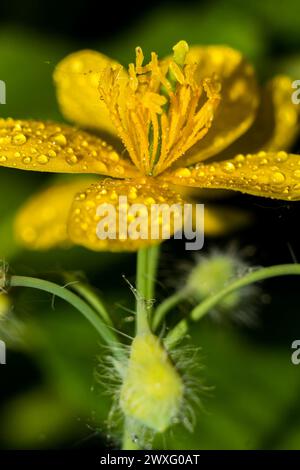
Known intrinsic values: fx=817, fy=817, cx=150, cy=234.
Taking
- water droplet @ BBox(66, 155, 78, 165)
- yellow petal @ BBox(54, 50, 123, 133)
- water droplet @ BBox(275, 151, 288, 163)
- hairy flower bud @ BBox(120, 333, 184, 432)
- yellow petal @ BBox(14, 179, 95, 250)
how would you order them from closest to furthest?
hairy flower bud @ BBox(120, 333, 184, 432), water droplet @ BBox(66, 155, 78, 165), water droplet @ BBox(275, 151, 288, 163), yellow petal @ BBox(54, 50, 123, 133), yellow petal @ BBox(14, 179, 95, 250)

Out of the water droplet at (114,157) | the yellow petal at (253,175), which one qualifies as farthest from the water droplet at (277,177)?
the water droplet at (114,157)

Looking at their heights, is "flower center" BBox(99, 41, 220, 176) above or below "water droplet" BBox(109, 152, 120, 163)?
above

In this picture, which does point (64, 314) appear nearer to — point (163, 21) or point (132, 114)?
point (132, 114)

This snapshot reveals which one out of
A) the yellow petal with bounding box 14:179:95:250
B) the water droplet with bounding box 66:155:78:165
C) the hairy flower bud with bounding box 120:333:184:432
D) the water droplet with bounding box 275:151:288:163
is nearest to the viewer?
the hairy flower bud with bounding box 120:333:184:432

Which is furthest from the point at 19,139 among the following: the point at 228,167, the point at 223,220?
the point at 223,220

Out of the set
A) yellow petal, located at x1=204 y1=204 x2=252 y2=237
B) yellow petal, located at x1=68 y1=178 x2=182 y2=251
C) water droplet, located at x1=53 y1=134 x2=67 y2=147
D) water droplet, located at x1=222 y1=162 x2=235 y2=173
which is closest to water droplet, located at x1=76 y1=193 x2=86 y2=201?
yellow petal, located at x1=68 y1=178 x2=182 y2=251

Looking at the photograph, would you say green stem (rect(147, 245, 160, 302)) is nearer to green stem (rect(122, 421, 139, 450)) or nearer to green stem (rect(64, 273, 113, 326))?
green stem (rect(64, 273, 113, 326))

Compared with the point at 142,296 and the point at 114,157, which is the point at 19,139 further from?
the point at 142,296
